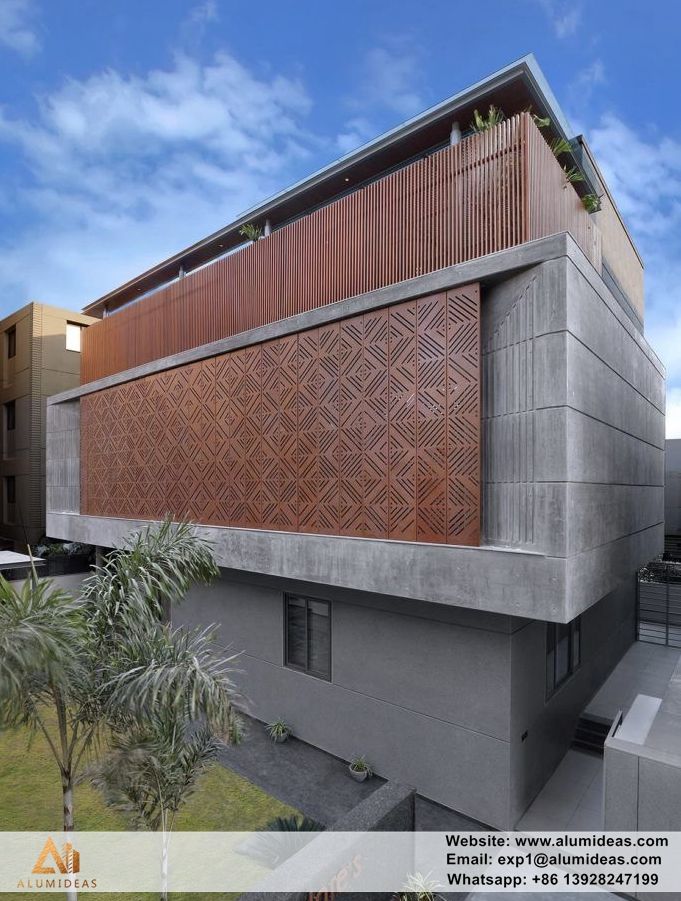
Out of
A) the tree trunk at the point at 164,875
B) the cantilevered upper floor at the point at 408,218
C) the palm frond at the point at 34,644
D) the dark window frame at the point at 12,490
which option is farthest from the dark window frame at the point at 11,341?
the tree trunk at the point at 164,875

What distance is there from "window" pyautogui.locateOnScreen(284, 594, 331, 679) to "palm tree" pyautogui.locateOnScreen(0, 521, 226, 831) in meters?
4.50

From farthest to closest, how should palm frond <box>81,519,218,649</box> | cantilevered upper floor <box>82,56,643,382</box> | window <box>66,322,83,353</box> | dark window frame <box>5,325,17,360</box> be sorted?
A: dark window frame <box>5,325,17,360</box> → window <box>66,322,83,353</box> → cantilevered upper floor <box>82,56,643,382</box> → palm frond <box>81,519,218,649</box>

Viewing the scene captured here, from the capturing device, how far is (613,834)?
696 centimetres

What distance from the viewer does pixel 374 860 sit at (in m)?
5.72

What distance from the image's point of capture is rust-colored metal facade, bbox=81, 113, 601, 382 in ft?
26.1

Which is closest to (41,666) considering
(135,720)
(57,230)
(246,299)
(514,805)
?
(135,720)

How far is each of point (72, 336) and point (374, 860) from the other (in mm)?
27500

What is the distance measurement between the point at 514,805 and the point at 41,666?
7.20 meters

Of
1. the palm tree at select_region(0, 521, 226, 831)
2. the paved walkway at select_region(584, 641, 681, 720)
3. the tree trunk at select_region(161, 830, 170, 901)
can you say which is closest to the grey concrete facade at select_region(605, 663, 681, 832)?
the paved walkway at select_region(584, 641, 681, 720)

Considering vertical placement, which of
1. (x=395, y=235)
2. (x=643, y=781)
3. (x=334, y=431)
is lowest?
(x=643, y=781)

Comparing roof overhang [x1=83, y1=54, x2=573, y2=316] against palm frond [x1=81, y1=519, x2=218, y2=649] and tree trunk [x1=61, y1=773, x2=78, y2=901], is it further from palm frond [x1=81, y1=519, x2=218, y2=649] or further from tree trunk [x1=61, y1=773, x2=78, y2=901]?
tree trunk [x1=61, y1=773, x2=78, y2=901]

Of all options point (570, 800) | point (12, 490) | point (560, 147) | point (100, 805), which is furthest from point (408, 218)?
point (12, 490)

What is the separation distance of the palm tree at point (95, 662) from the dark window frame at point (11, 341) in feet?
86.1

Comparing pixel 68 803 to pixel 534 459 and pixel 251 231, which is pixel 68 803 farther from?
pixel 251 231
